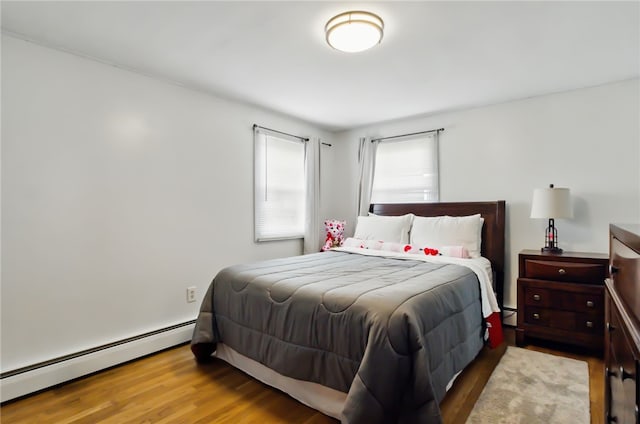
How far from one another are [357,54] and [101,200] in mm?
2173

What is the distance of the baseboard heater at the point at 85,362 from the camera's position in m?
2.04

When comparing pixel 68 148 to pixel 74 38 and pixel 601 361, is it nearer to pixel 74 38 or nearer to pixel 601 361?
pixel 74 38

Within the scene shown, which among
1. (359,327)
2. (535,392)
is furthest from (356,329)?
(535,392)

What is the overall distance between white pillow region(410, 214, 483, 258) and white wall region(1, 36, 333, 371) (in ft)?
6.49

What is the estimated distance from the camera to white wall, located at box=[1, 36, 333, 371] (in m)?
2.12

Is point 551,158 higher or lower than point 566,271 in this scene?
higher

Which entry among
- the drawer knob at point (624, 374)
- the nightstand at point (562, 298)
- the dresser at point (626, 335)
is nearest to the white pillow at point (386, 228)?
the nightstand at point (562, 298)

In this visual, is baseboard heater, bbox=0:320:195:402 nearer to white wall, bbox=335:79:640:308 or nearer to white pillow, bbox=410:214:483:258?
white pillow, bbox=410:214:483:258

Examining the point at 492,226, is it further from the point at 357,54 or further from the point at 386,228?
the point at 357,54

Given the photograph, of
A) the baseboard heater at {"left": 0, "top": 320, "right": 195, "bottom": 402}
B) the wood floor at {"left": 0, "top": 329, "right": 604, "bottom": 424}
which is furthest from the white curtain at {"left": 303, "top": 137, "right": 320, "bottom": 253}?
the wood floor at {"left": 0, "top": 329, "right": 604, "bottom": 424}

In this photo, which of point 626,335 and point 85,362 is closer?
point 626,335

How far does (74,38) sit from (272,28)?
1324 mm

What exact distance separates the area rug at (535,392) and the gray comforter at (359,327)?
0.22 metres

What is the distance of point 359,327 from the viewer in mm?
1639
